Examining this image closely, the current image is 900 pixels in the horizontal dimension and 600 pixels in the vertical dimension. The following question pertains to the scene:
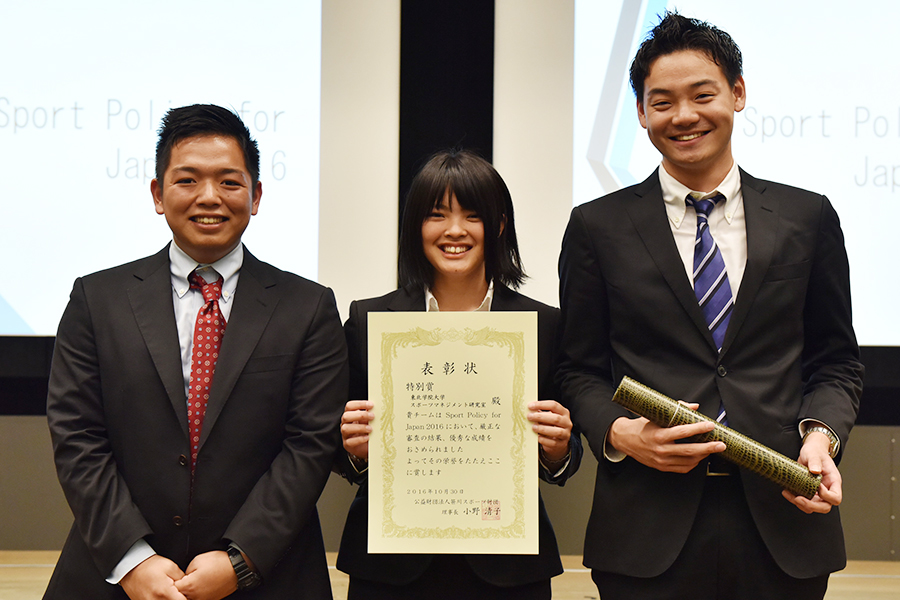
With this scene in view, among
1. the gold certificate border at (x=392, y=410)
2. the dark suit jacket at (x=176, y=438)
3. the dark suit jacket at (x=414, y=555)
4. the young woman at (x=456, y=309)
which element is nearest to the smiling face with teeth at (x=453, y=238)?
the young woman at (x=456, y=309)

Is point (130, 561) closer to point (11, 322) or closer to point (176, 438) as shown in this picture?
point (176, 438)

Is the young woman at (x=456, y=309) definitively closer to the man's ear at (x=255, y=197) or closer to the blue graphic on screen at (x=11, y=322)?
the man's ear at (x=255, y=197)

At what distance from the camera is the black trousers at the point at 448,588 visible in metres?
1.48

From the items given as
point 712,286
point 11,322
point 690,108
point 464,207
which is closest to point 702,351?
point 712,286

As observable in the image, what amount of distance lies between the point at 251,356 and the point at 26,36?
2482mm

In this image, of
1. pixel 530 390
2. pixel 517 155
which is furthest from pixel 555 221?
pixel 530 390

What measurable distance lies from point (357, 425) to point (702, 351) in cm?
73

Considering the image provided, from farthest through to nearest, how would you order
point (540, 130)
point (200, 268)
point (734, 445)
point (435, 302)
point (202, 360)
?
1. point (540, 130)
2. point (435, 302)
3. point (200, 268)
4. point (202, 360)
5. point (734, 445)

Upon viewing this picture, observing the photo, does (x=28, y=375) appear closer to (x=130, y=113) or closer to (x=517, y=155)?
(x=130, y=113)

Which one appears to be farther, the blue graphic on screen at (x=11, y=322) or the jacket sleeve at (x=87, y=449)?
the blue graphic on screen at (x=11, y=322)

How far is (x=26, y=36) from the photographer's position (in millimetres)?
3037

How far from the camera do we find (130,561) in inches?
53.1

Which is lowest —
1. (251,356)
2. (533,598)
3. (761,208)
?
(533,598)

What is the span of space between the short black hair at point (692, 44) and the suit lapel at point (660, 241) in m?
0.26
